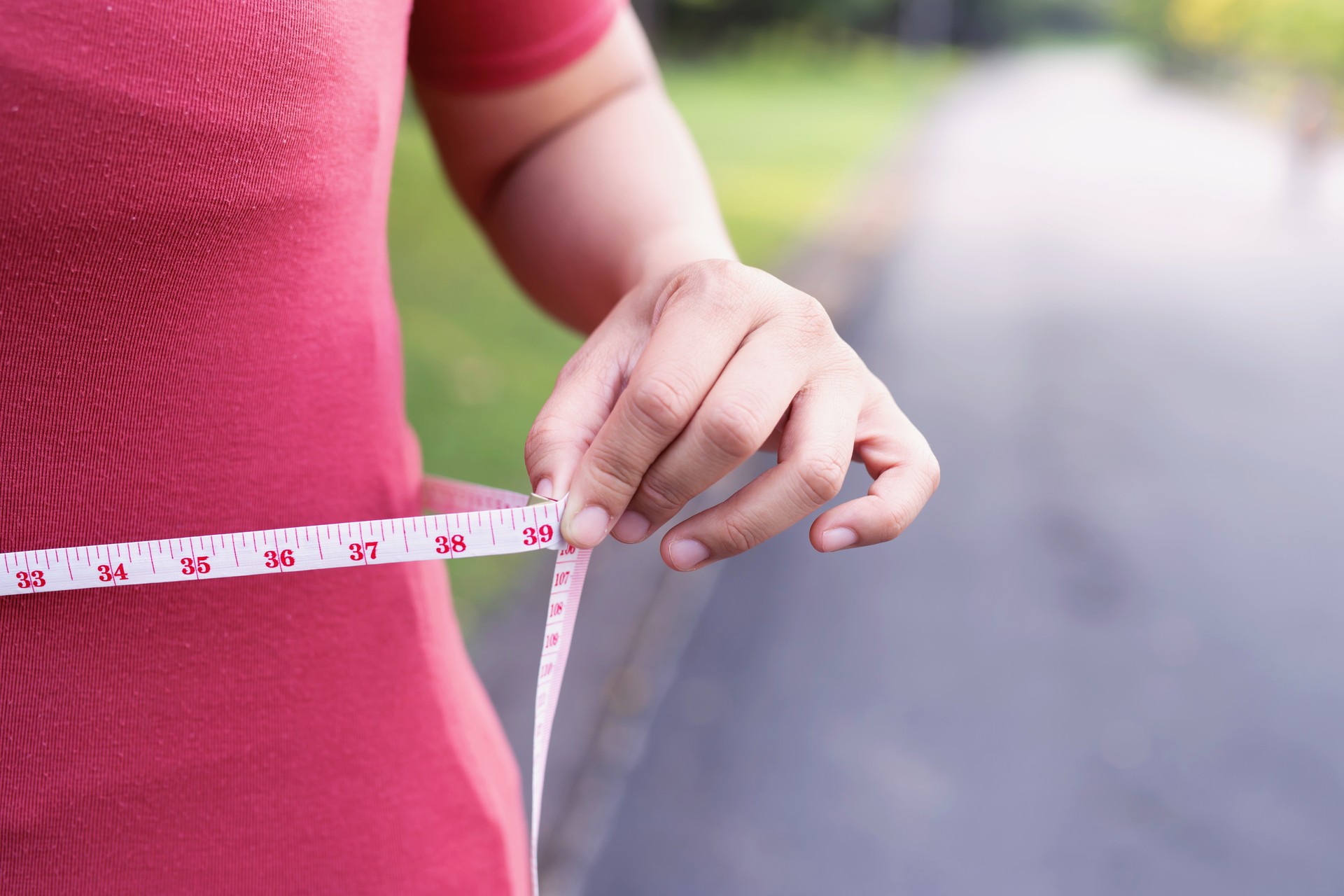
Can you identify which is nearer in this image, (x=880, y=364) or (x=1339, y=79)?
(x=880, y=364)

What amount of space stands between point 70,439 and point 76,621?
0.46 feet

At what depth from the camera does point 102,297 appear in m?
0.76

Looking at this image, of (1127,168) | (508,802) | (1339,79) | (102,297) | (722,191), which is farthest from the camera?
(1339,79)

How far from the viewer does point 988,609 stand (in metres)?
4.09

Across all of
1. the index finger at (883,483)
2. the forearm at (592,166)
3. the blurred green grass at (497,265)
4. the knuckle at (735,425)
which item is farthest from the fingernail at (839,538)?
the blurred green grass at (497,265)

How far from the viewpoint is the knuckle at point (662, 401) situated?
0.77 meters

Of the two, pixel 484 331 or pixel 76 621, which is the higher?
pixel 76 621

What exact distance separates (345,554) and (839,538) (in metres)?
0.41

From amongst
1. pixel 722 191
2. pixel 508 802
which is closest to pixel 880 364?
pixel 722 191

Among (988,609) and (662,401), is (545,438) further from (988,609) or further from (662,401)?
(988,609)

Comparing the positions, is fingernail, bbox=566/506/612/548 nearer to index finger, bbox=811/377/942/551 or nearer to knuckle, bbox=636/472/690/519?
knuckle, bbox=636/472/690/519

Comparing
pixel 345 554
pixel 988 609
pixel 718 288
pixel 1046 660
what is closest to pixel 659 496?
pixel 718 288

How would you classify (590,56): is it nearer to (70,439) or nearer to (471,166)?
(471,166)

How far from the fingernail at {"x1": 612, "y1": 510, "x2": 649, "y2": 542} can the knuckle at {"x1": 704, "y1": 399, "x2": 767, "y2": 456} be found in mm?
129
